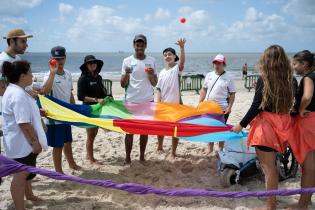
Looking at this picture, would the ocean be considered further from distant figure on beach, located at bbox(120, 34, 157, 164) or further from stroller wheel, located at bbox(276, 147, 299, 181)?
distant figure on beach, located at bbox(120, 34, 157, 164)

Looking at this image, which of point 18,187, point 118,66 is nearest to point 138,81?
point 18,187

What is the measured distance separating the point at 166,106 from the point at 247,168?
160 centimetres

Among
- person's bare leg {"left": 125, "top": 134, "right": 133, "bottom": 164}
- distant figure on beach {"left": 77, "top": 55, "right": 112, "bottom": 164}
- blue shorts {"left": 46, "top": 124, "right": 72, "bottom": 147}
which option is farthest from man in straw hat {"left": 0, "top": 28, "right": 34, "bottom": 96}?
person's bare leg {"left": 125, "top": 134, "right": 133, "bottom": 164}

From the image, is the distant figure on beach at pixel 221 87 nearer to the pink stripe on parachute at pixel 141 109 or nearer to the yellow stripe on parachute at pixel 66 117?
the pink stripe on parachute at pixel 141 109

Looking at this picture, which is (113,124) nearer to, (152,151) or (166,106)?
(166,106)

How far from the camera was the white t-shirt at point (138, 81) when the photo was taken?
520 cm

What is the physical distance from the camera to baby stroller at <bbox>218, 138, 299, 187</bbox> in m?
4.36

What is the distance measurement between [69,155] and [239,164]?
2.65 meters

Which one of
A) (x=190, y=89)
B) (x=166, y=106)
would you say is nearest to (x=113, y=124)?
(x=166, y=106)

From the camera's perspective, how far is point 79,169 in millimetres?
5234

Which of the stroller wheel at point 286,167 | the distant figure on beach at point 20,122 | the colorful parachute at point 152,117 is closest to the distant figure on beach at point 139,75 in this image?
the colorful parachute at point 152,117

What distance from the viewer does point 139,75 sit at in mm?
5211

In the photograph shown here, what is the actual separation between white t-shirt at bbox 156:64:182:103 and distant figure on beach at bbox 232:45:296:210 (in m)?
2.11

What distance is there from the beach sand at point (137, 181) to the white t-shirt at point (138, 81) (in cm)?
116
